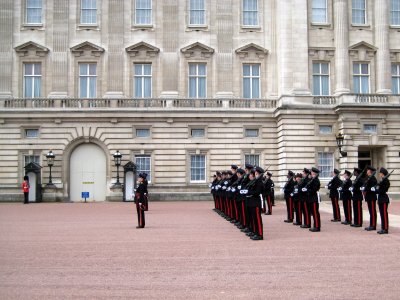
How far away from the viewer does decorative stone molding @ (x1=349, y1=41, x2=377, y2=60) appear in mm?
39594

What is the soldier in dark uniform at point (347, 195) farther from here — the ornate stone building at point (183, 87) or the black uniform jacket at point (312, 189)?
the ornate stone building at point (183, 87)

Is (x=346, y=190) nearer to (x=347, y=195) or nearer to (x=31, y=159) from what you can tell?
(x=347, y=195)

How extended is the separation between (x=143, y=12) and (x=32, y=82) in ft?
29.7

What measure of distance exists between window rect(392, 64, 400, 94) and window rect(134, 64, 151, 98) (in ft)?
55.8

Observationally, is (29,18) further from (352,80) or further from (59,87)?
(352,80)

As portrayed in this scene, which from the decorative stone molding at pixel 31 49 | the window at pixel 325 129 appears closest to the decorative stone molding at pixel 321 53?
the window at pixel 325 129

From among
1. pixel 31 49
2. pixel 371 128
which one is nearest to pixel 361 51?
pixel 371 128

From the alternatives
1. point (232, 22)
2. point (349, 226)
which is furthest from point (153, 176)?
point (349, 226)

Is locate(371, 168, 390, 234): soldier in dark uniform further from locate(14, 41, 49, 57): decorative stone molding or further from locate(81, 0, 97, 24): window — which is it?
locate(14, 41, 49, 57): decorative stone molding

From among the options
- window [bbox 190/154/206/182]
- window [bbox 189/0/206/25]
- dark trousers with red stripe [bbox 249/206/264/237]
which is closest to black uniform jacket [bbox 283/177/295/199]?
dark trousers with red stripe [bbox 249/206/264/237]

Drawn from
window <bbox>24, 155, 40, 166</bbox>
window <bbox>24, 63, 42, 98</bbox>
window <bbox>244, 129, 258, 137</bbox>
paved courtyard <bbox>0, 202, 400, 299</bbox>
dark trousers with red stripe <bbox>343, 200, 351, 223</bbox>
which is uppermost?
window <bbox>24, 63, 42, 98</bbox>

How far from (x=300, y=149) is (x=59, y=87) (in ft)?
55.0

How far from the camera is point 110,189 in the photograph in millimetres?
38562

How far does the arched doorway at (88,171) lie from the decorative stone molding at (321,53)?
15.8 metres
